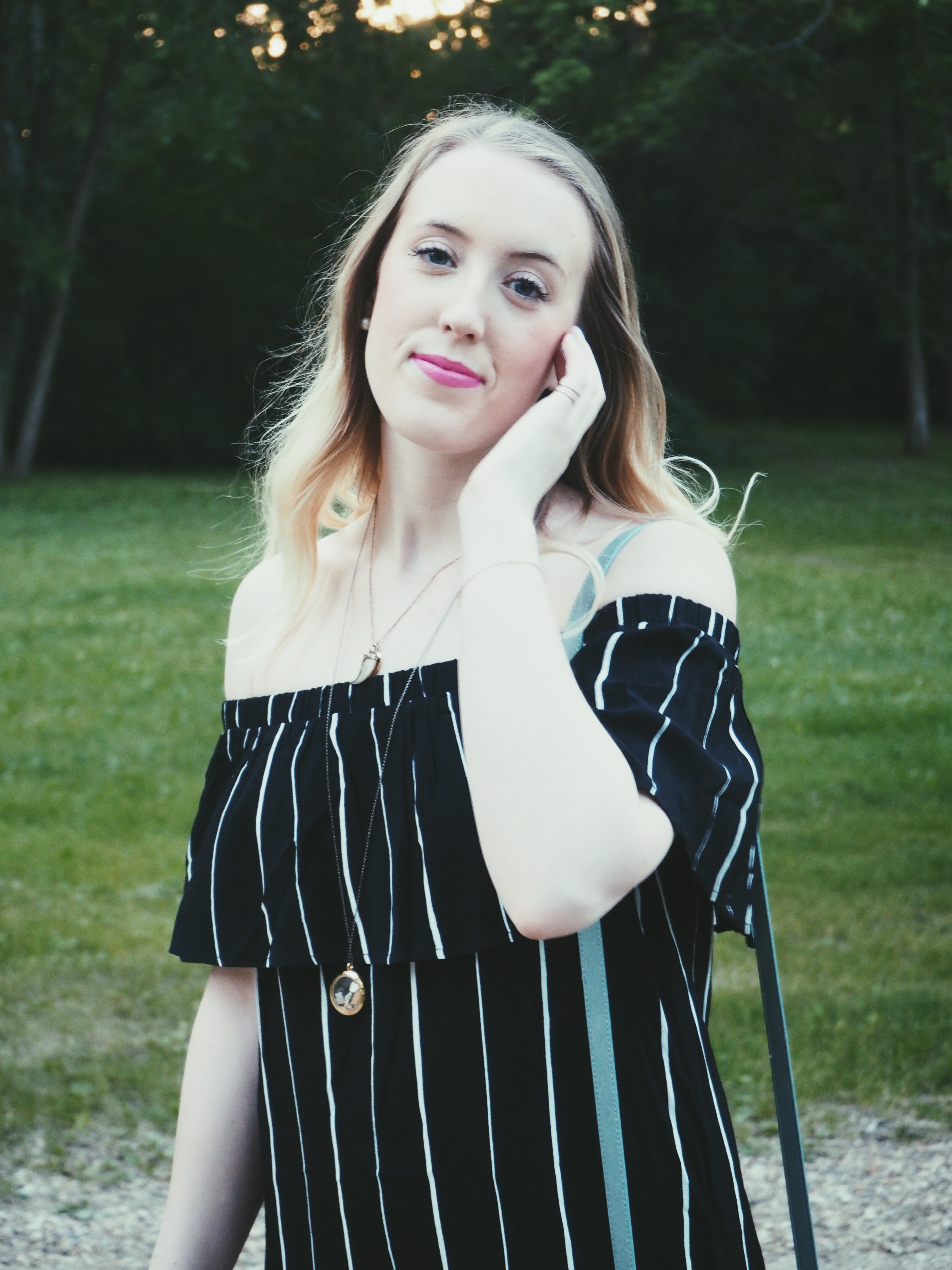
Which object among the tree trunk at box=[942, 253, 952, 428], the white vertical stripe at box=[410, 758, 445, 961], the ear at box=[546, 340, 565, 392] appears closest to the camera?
the white vertical stripe at box=[410, 758, 445, 961]

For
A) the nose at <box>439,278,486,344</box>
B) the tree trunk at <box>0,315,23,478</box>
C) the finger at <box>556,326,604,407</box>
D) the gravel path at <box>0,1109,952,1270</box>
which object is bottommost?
the gravel path at <box>0,1109,952,1270</box>

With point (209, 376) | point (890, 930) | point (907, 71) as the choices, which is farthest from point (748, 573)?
point (209, 376)

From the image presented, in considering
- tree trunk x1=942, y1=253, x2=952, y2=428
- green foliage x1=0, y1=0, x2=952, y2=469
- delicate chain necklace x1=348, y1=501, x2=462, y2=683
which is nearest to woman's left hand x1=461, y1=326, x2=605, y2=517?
delicate chain necklace x1=348, y1=501, x2=462, y2=683

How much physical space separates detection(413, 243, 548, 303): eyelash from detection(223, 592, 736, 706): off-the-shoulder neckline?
16.4 inches

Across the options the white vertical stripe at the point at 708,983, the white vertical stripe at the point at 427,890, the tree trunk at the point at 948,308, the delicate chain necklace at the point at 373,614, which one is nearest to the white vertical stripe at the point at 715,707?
the white vertical stripe at the point at 708,983

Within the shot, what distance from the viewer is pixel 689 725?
1.47m

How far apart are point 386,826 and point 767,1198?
A: 2.48 m

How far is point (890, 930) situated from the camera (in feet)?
16.7

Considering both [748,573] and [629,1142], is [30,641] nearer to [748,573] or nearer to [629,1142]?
[748,573]

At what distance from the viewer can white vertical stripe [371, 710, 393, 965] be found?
5.13 ft

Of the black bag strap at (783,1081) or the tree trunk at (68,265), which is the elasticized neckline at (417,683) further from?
the tree trunk at (68,265)

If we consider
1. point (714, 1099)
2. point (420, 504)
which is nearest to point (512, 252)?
point (420, 504)

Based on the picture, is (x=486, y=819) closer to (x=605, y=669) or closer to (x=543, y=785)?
(x=543, y=785)

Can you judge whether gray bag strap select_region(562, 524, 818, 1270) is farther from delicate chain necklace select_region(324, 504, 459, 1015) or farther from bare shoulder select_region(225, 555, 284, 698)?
bare shoulder select_region(225, 555, 284, 698)
